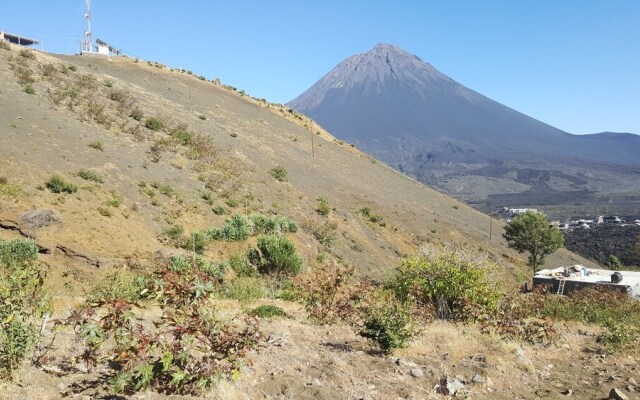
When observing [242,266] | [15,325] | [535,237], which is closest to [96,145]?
[242,266]

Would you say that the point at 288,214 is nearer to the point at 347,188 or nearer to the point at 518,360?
the point at 347,188

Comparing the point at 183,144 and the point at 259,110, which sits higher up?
the point at 259,110

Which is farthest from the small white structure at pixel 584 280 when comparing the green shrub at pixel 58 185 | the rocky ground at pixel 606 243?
the rocky ground at pixel 606 243

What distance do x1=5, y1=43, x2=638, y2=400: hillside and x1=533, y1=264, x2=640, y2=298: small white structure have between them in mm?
3889

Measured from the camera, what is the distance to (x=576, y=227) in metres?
92.2

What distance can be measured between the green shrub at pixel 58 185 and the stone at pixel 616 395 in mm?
16501

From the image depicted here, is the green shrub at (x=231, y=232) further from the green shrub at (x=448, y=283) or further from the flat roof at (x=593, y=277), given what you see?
the flat roof at (x=593, y=277)

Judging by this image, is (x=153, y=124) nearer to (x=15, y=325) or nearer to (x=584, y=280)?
(x=15, y=325)

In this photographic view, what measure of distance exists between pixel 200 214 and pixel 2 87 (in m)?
14.1

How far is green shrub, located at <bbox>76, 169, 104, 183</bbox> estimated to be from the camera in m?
18.7

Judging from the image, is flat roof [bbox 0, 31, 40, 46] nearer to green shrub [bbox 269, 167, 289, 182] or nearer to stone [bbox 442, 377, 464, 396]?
green shrub [bbox 269, 167, 289, 182]

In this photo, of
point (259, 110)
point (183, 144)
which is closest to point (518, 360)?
point (183, 144)

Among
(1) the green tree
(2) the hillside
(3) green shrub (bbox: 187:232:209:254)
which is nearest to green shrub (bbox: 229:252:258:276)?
(2) the hillside

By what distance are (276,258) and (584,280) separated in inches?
822
